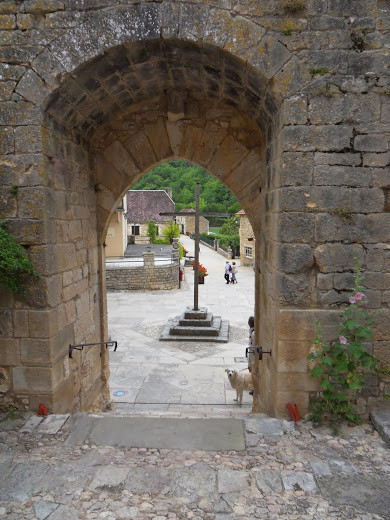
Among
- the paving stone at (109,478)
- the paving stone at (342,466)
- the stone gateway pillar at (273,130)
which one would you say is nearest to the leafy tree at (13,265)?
the stone gateway pillar at (273,130)

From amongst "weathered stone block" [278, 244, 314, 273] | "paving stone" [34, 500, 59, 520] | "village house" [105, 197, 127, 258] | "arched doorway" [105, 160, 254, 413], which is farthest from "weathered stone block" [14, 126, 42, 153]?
"village house" [105, 197, 127, 258]

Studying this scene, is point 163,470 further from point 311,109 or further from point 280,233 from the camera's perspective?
point 311,109

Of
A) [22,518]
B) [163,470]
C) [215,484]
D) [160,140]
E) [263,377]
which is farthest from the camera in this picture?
[160,140]

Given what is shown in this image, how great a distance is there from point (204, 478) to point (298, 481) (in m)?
0.60

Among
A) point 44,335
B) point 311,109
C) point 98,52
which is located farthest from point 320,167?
point 44,335

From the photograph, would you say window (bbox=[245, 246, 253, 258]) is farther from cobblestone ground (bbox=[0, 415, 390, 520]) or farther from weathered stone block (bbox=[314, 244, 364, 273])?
cobblestone ground (bbox=[0, 415, 390, 520])

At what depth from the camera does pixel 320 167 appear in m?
2.95

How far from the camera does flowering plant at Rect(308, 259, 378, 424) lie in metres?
2.92

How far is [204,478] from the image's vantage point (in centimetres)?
251

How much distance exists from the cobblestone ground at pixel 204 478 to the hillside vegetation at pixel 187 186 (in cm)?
4350

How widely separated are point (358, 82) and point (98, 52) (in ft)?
6.50

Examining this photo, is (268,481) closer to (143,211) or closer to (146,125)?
(146,125)

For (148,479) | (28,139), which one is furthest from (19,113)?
(148,479)

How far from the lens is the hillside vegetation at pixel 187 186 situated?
156 ft
